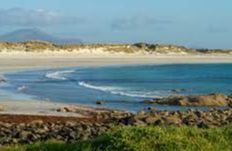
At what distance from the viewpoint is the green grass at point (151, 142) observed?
40.5 feet

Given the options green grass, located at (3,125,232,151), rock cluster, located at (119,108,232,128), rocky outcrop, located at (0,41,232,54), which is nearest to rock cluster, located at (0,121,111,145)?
rock cluster, located at (119,108,232,128)

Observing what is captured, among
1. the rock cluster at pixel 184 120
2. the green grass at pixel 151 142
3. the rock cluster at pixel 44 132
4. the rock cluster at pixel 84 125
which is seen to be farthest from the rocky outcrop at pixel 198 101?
the green grass at pixel 151 142

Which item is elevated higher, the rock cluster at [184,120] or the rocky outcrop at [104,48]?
the rock cluster at [184,120]

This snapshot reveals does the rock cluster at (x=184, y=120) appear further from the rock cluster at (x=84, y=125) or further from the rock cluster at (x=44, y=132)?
the rock cluster at (x=44, y=132)

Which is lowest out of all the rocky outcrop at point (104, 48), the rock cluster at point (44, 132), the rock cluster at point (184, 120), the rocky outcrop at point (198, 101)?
the rocky outcrop at point (104, 48)

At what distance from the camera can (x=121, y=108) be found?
31.9 m

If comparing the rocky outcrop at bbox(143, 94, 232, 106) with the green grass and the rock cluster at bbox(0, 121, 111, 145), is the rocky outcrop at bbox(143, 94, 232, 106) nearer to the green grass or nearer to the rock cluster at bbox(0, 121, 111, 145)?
the rock cluster at bbox(0, 121, 111, 145)

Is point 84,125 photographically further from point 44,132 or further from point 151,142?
point 151,142

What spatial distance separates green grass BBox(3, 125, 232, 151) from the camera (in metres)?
12.3

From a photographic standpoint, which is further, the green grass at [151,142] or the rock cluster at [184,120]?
the rock cluster at [184,120]

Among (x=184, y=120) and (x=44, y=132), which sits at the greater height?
(x=44, y=132)

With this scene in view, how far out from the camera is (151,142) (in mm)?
12461

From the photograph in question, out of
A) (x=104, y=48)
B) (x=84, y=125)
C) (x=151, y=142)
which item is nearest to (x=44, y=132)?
(x=84, y=125)

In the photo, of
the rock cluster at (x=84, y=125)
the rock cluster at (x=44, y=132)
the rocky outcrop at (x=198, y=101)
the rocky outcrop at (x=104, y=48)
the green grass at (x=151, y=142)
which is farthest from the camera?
the rocky outcrop at (x=104, y=48)
